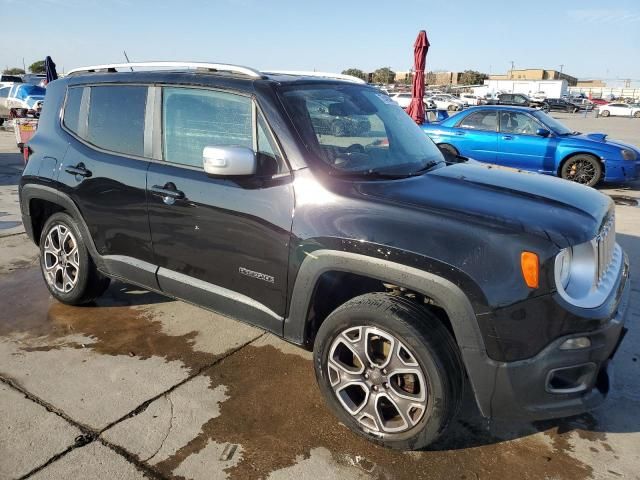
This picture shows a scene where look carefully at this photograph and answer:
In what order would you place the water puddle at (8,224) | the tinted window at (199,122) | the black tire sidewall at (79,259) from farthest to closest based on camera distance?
1. the water puddle at (8,224)
2. the black tire sidewall at (79,259)
3. the tinted window at (199,122)

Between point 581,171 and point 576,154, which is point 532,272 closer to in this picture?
point 576,154

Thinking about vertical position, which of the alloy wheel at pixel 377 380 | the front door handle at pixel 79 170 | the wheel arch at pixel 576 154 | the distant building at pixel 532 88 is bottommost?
the alloy wheel at pixel 377 380

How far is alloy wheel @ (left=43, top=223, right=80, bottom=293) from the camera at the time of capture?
405cm

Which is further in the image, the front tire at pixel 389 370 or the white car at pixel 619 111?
the white car at pixel 619 111

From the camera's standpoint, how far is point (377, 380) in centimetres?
262

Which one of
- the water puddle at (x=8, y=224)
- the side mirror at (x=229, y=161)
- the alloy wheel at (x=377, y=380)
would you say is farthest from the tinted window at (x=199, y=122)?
the water puddle at (x=8, y=224)

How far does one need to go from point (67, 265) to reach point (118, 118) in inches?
52.3

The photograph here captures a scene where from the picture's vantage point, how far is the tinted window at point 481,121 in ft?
32.8

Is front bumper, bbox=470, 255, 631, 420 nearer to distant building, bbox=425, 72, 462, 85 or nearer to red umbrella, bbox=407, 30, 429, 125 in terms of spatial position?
red umbrella, bbox=407, 30, 429, 125

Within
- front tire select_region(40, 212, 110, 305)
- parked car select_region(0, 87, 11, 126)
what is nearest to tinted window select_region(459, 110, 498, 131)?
front tire select_region(40, 212, 110, 305)

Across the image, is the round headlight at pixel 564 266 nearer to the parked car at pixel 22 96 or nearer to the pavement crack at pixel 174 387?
the pavement crack at pixel 174 387

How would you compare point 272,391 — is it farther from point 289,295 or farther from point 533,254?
point 533,254

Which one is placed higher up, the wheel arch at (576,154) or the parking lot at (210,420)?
the wheel arch at (576,154)

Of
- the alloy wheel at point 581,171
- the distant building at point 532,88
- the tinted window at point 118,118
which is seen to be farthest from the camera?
the distant building at point 532,88
